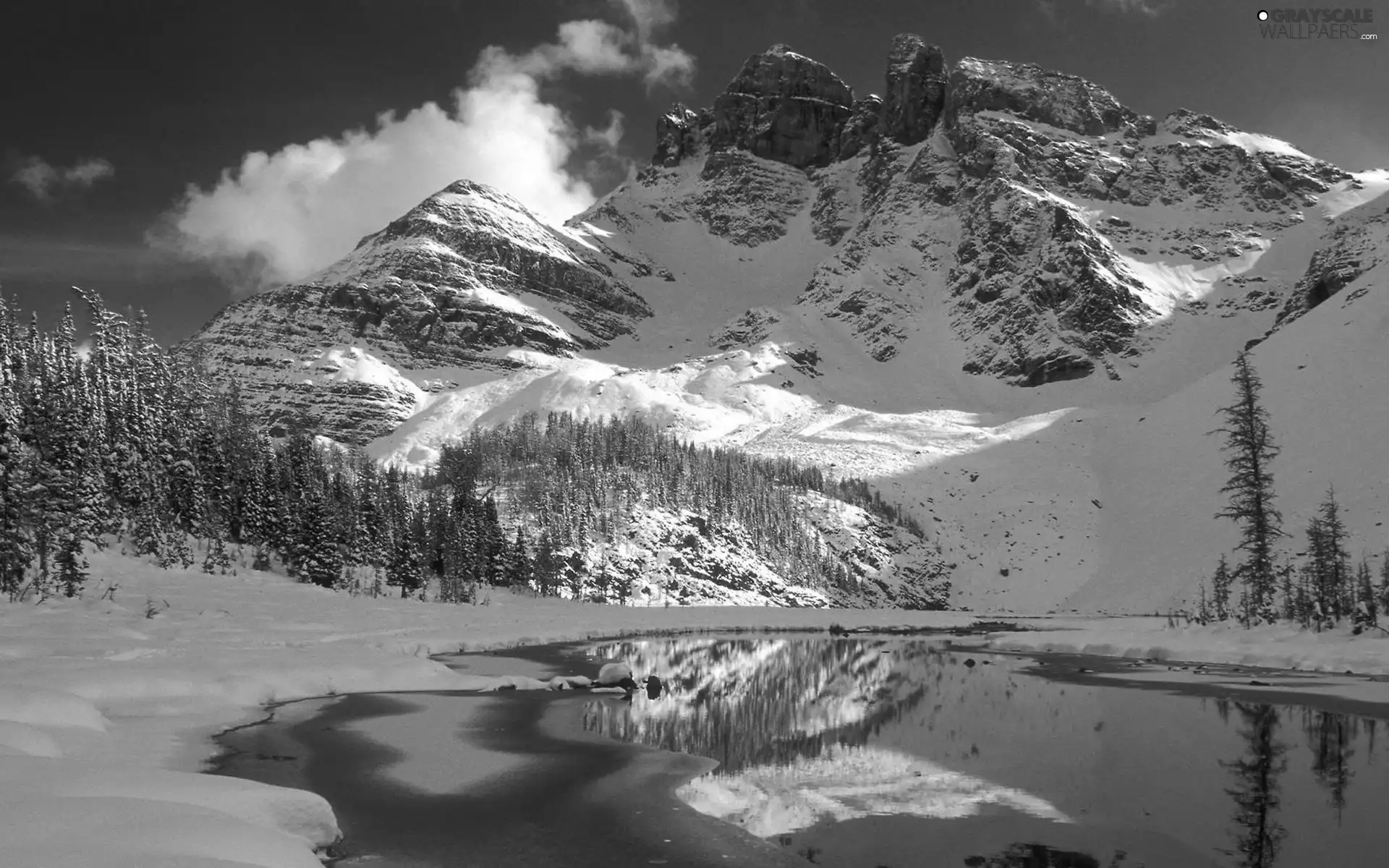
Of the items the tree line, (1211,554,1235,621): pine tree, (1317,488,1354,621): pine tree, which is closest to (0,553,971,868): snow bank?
the tree line

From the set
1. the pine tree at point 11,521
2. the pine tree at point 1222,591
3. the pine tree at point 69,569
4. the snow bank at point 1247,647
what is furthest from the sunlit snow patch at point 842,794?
the pine tree at point 1222,591

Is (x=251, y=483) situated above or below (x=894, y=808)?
above

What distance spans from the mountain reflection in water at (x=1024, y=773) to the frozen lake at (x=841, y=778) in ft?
0.21

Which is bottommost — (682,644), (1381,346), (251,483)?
(682,644)

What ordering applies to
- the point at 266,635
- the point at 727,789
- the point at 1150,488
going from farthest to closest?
the point at 1150,488 < the point at 266,635 < the point at 727,789

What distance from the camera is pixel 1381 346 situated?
99000mm

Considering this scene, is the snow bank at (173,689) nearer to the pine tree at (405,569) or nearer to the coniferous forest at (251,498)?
the coniferous forest at (251,498)

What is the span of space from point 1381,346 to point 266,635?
4644 inches

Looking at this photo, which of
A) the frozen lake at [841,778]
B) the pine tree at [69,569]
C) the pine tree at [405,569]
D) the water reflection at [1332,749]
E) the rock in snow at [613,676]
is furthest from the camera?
the pine tree at [405,569]

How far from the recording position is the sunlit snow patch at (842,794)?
12953 mm

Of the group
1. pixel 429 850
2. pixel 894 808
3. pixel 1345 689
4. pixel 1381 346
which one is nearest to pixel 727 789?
pixel 894 808

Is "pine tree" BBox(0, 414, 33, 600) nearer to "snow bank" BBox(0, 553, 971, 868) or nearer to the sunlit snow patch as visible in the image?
"snow bank" BBox(0, 553, 971, 868)

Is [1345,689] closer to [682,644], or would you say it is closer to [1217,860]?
[1217,860]

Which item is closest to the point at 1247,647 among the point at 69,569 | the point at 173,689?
the point at 173,689
